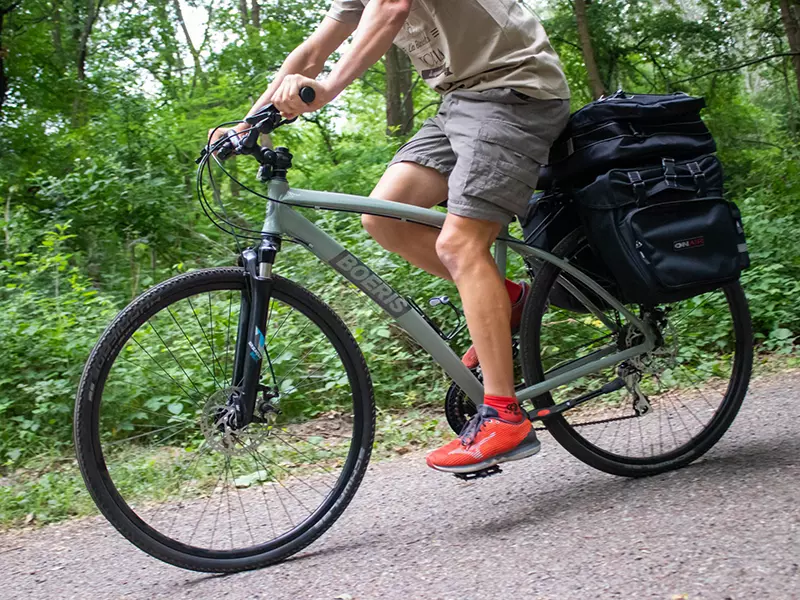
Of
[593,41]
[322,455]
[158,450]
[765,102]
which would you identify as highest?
[593,41]

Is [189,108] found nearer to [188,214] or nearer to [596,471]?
[188,214]

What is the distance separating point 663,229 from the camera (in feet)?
8.98

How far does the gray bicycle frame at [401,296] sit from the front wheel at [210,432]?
17cm

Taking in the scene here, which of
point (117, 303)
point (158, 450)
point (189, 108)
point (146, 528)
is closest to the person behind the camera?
point (146, 528)

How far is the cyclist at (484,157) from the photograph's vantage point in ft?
8.61

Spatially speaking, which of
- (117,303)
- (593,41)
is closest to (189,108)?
(117,303)

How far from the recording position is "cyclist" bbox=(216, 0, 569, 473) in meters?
2.62

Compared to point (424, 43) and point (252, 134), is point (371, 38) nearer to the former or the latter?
point (424, 43)

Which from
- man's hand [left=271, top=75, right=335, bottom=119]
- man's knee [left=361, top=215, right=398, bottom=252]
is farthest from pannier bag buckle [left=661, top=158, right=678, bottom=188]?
man's hand [left=271, top=75, right=335, bottom=119]

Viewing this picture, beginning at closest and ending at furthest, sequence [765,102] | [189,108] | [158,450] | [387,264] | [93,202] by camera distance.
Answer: [158,450] < [387,264] < [93,202] < [189,108] < [765,102]

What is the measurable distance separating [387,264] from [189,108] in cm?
591

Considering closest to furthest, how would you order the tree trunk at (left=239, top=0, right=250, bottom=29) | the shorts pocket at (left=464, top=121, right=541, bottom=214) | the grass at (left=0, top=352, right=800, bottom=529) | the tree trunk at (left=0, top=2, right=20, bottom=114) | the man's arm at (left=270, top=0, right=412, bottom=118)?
the man's arm at (left=270, top=0, right=412, bottom=118) → the shorts pocket at (left=464, top=121, right=541, bottom=214) → the grass at (left=0, top=352, right=800, bottom=529) → the tree trunk at (left=0, top=2, right=20, bottom=114) → the tree trunk at (left=239, top=0, right=250, bottom=29)

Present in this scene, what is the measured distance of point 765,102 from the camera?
12.4 m

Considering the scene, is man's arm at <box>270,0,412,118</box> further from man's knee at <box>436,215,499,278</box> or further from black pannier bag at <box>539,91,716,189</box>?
black pannier bag at <box>539,91,716,189</box>
